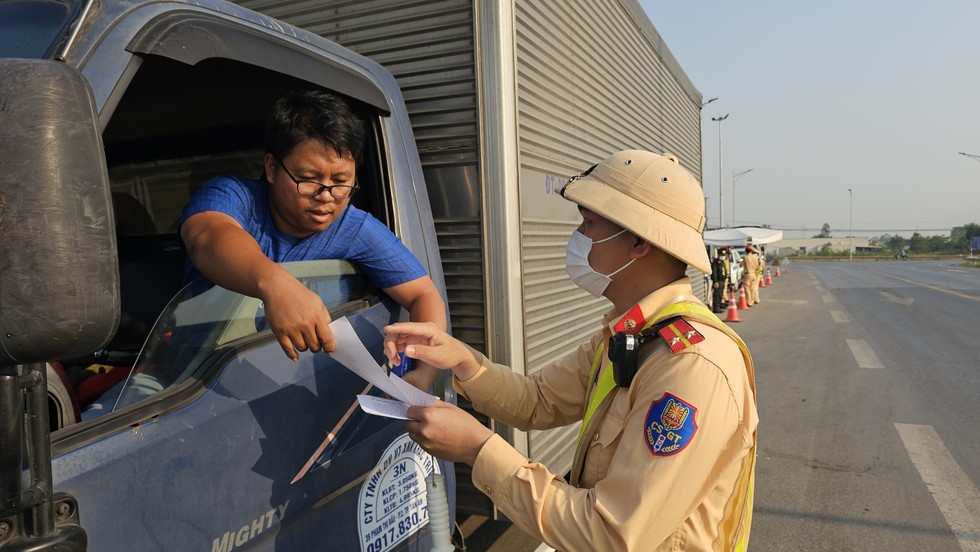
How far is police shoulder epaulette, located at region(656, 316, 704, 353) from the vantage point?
4.88 feet

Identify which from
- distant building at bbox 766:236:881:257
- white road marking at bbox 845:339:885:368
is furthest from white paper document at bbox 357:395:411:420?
distant building at bbox 766:236:881:257

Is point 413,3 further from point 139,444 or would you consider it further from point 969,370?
point 969,370

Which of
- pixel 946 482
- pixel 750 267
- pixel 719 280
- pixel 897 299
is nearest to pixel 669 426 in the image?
pixel 946 482

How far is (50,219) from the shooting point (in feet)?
2.74

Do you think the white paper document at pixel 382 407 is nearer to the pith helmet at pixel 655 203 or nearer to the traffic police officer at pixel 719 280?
the pith helmet at pixel 655 203

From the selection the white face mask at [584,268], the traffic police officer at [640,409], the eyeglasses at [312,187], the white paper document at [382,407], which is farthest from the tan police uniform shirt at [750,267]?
the white paper document at [382,407]

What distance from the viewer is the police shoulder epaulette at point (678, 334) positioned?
1487 millimetres

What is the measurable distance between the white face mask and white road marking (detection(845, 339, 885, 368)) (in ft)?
28.8

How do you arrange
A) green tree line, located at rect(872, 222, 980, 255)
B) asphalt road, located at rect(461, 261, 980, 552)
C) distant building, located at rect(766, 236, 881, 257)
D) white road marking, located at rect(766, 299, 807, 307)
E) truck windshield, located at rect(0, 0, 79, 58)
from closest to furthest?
truck windshield, located at rect(0, 0, 79, 58)
asphalt road, located at rect(461, 261, 980, 552)
white road marking, located at rect(766, 299, 807, 307)
green tree line, located at rect(872, 222, 980, 255)
distant building, located at rect(766, 236, 881, 257)

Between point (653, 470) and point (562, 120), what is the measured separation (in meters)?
2.47

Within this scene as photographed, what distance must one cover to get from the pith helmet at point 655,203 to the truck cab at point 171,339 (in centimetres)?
80

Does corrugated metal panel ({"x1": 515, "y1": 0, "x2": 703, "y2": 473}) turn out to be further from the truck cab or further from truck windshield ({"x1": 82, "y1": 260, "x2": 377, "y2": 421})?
truck windshield ({"x1": 82, "y1": 260, "x2": 377, "y2": 421})

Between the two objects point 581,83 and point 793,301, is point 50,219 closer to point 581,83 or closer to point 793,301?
point 581,83

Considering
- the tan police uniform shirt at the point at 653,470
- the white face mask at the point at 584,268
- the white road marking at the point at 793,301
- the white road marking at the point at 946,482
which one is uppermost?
the white face mask at the point at 584,268
